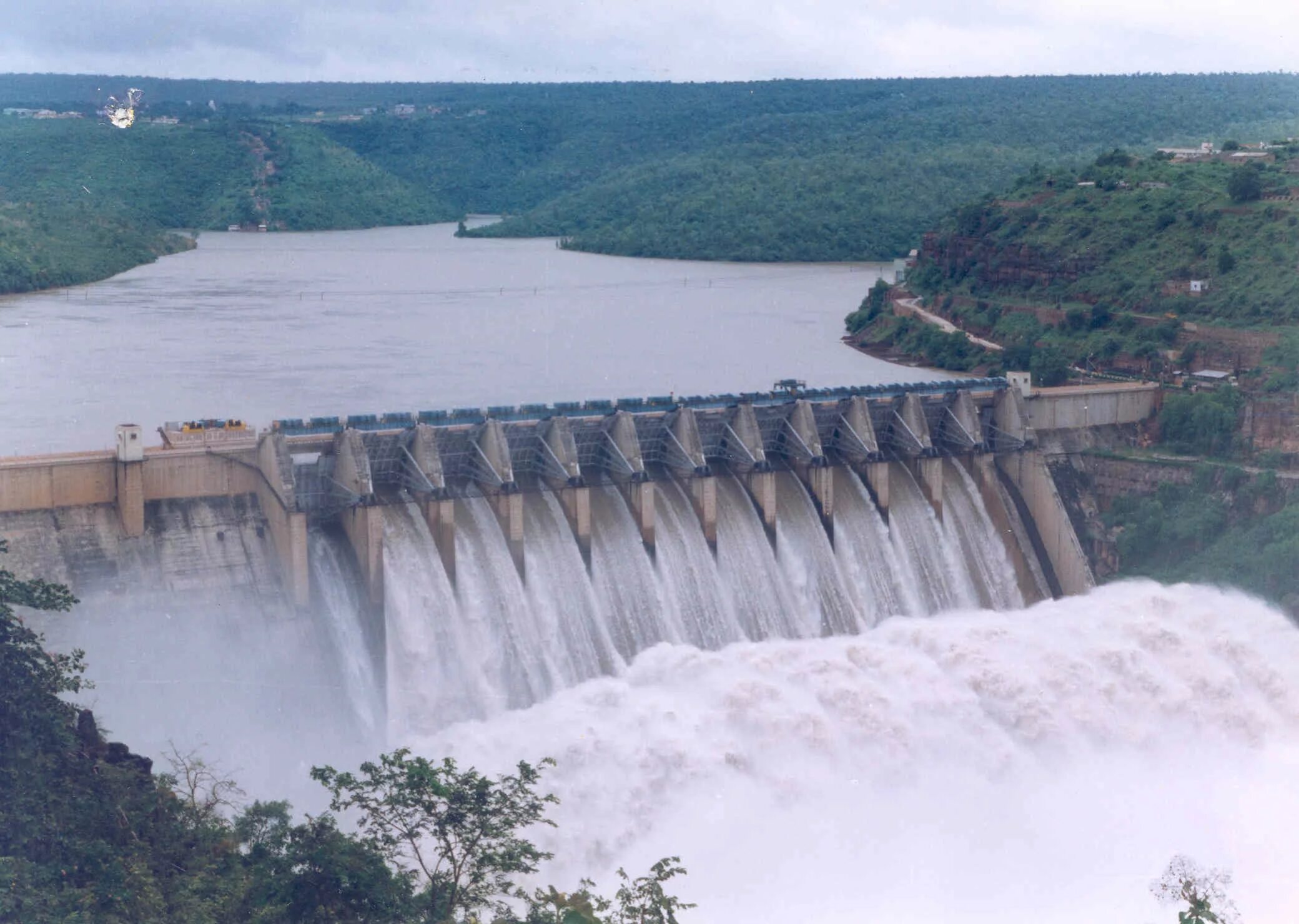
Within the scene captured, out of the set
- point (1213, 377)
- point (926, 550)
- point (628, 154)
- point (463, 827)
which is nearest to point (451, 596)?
point (926, 550)

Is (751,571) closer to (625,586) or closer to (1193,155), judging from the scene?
(625,586)

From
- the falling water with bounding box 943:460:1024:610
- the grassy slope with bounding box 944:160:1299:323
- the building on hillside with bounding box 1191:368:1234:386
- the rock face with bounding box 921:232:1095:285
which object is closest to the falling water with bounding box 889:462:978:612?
the falling water with bounding box 943:460:1024:610

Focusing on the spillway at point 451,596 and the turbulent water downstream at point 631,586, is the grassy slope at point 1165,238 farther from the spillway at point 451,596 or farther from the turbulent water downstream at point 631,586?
the spillway at point 451,596

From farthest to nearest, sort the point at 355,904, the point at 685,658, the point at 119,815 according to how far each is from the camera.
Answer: the point at 685,658
the point at 119,815
the point at 355,904

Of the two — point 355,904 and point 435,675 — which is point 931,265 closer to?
point 435,675

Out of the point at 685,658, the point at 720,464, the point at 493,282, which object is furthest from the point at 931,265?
the point at 685,658

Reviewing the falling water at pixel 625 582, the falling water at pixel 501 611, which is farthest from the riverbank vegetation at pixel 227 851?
the falling water at pixel 625 582
